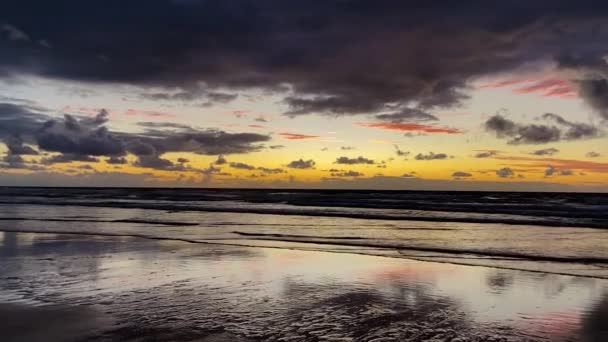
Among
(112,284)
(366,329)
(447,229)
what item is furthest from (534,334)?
(447,229)

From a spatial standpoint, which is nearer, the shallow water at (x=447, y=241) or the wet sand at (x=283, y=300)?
the wet sand at (x=283, y=300)

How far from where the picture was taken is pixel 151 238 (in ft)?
74.9

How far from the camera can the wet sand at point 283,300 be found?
845 centimetres

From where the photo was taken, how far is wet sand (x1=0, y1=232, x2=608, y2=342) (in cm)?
845

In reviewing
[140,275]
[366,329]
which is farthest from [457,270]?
[140,275]

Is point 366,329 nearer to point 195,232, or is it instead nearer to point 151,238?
point 151,238

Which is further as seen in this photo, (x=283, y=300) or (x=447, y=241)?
(x=447, y=241)

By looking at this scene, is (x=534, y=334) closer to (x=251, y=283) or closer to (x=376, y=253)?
(x=251, y=283)

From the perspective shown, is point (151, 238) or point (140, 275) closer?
point (140, 275)

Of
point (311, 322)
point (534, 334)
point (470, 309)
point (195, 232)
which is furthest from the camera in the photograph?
point (195, 232)

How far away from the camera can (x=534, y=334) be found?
850 cm

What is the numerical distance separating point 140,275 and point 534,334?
921 centimetres

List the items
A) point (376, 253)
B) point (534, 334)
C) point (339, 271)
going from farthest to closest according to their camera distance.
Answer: point (376, 253) → point (339, 271) → point (534, 334)

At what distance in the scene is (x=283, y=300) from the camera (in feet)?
35.1
